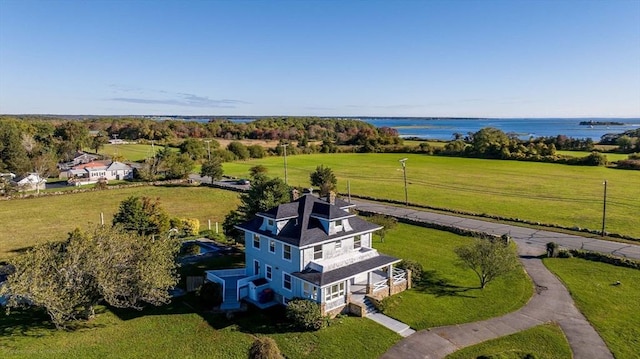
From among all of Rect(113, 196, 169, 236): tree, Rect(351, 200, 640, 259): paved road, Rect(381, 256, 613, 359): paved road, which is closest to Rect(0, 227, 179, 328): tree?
Rect(113, 196, 169, 236): tree

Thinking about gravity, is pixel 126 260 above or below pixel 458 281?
above

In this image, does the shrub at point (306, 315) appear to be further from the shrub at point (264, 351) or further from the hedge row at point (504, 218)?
the hedge row at point (504, 218)

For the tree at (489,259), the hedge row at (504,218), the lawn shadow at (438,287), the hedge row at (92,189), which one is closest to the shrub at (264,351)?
the lawn shadow at (438,287)

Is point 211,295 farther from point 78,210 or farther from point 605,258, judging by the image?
point 78,210

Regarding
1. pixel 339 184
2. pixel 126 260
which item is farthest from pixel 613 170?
pixel 126 260

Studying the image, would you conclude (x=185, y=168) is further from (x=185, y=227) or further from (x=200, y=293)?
(x=200, y=293)

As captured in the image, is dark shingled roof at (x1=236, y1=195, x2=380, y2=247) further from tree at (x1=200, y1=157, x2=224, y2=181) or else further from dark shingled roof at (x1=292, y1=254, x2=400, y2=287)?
tree at (x1=200, y1=157, x2=224, y2=181)
